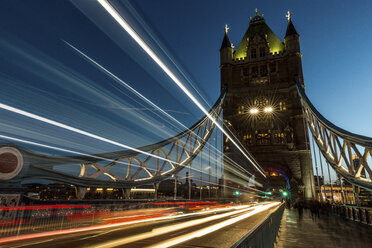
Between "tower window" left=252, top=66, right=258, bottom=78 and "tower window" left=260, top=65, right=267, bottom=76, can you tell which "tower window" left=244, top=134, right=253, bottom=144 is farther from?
"tower window" left=260, top=65, right=267, bottom=76

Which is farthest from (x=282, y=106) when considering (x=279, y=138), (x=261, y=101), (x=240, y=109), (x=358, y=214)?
(x=358, y=214)

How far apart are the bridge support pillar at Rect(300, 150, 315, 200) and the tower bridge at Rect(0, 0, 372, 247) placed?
0.53 ft

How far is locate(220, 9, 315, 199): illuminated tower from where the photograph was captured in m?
39.1

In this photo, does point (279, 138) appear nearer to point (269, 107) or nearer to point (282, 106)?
point (269, 107)

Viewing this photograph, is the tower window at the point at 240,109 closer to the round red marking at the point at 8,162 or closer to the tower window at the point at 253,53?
the tower window at the point at 253,53

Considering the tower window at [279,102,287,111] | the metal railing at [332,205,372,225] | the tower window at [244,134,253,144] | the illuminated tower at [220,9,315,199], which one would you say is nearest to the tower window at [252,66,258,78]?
the illuminated tower at [220,9,315,199]

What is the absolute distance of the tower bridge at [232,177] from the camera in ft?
28.5

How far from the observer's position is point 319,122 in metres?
31.7

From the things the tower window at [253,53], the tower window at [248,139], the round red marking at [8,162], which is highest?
the tower window at [253,53]

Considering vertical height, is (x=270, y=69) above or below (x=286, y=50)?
below

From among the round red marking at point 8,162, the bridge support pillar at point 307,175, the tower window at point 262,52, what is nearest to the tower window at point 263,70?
the tower window at point 262,52

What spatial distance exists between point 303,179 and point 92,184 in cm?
3317

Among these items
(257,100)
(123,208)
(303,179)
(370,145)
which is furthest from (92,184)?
(257,100)

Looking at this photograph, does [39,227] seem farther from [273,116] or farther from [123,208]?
[273,116]
